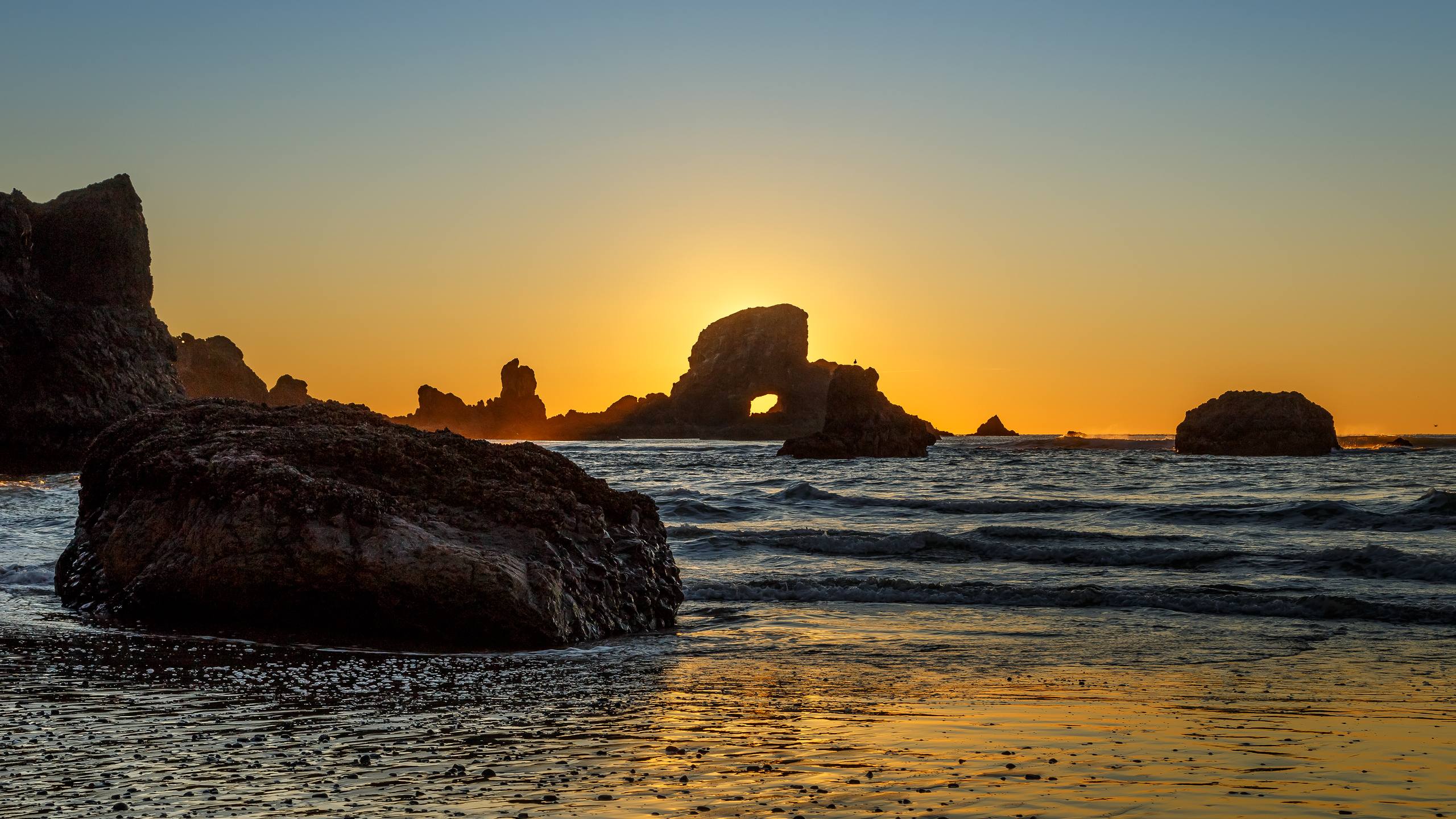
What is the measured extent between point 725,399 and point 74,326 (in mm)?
116195

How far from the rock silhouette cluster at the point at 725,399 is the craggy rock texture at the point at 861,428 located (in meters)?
68.1

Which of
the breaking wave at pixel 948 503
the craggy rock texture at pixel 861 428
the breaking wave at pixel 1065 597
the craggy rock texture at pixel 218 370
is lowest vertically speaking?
the breaking wave at pixel 1065 597

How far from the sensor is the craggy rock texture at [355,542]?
772 centimetres

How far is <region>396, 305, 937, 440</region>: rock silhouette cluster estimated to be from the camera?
143m

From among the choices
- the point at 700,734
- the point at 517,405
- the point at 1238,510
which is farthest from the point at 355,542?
the point at 517,405

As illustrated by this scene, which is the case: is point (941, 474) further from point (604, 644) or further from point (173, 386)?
point (604, 644)

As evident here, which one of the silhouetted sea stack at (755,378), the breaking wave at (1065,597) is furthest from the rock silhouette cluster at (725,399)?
the breaking wave at (1065,597)

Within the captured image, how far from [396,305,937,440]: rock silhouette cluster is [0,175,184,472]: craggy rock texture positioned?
10408 cm

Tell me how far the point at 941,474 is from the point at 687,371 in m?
121

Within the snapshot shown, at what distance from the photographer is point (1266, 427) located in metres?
55.2

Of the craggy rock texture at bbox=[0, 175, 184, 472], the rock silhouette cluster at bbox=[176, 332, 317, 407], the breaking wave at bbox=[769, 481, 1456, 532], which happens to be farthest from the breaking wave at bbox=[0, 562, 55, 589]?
the rock silhouette cluster at bbox=[176, 332, 317, 407]

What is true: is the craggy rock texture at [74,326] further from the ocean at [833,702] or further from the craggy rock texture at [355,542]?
the craggy rock texture at [355,542]

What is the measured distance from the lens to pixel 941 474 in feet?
118

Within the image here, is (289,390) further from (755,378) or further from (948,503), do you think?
(948,503)
